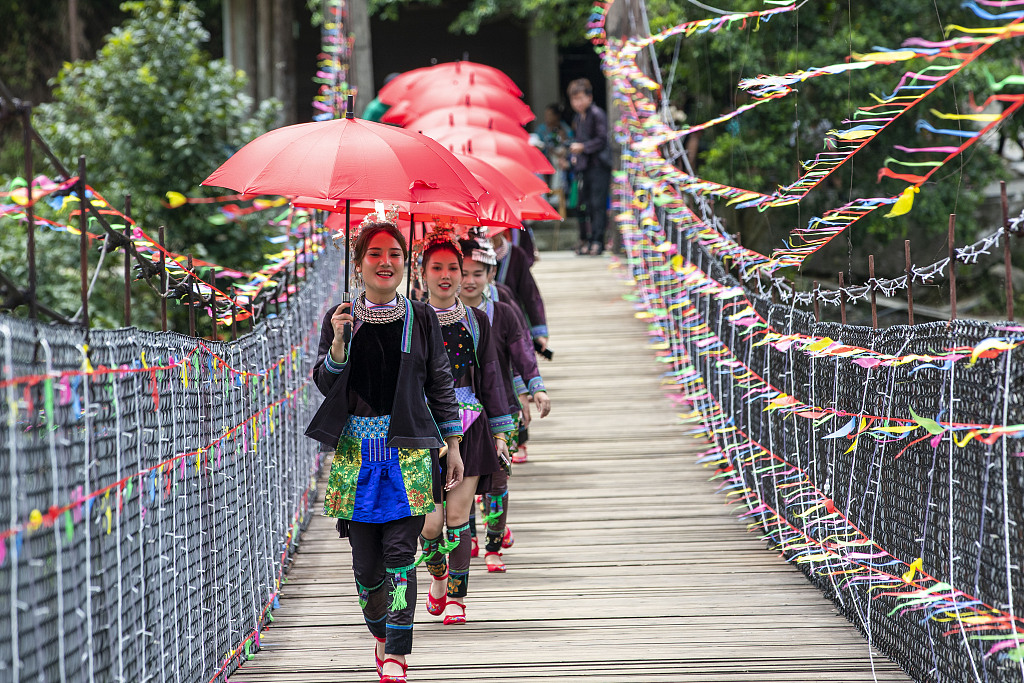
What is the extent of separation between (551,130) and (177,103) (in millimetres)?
4454

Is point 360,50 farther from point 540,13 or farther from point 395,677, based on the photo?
point 395,677

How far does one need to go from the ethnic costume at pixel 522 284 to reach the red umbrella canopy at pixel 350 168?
1.93 metres

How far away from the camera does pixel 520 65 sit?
16922 millimetres

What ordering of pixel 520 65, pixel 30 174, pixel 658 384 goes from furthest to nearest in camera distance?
1. pixel 520 65
2. pixel 658 384
3. pixel 30 174

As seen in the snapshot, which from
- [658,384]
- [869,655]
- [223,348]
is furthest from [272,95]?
[869,655]

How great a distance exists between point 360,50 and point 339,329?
8.20 m

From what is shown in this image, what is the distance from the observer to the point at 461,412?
157 inches

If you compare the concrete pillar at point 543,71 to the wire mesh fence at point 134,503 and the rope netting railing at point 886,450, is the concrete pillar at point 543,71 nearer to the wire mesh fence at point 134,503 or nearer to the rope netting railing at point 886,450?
the rope netting railing at point 886,450

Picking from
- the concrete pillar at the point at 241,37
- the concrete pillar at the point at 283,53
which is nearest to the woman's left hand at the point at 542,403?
the concrete pillar at the point at 283,53

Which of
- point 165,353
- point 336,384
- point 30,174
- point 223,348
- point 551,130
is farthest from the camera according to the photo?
point 551,130

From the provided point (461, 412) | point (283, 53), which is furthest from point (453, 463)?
point (283, 53)

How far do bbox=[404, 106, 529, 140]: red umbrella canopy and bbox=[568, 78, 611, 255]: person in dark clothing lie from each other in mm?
3054

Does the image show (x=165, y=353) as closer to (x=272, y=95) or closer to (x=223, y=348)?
(x=223, y=348)

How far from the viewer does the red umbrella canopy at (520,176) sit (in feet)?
19.1
